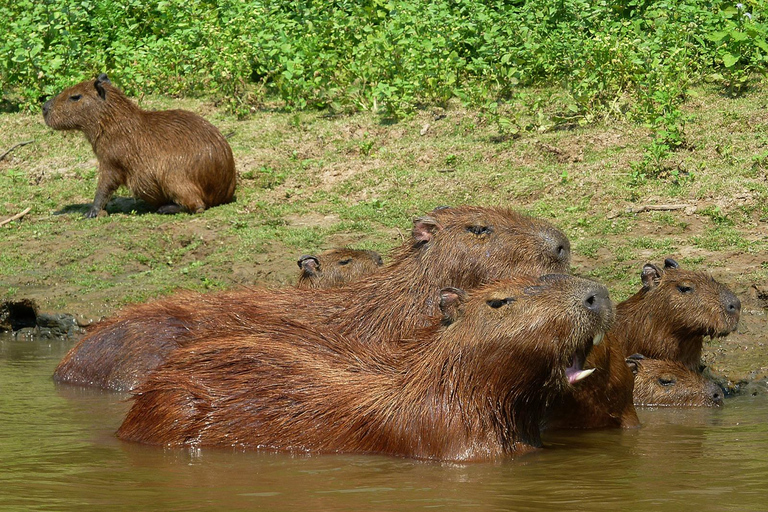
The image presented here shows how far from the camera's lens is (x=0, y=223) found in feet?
37.0

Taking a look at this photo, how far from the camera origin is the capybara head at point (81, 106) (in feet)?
39.0

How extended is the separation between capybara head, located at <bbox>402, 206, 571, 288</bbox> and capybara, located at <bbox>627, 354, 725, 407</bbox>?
1680 mm

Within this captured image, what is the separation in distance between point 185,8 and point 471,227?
1085 centimetres

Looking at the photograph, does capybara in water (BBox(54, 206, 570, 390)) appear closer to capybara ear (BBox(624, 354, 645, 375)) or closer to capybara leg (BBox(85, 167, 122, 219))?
capybara ear (BBox(624, 354, 645, 375))

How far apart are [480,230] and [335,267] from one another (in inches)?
96.5

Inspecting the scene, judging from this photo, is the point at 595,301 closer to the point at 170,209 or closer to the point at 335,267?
the point at 335,267

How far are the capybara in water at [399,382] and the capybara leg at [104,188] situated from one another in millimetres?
6379

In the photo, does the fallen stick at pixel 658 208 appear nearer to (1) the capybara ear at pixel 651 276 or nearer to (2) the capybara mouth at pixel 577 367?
(1) the capybara ear at pixel 651 276

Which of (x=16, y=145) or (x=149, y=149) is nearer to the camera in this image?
(x=149, y=149)

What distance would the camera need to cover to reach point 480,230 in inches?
227

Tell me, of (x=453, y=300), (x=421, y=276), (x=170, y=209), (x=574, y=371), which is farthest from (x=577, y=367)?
(x=170, y=209)

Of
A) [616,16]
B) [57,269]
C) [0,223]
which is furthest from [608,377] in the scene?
[616,16]

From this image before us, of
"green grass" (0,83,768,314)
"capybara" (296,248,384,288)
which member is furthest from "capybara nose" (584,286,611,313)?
"green grass" (0,83,768,314)

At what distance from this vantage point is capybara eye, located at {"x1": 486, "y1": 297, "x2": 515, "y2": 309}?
4.85 metres
